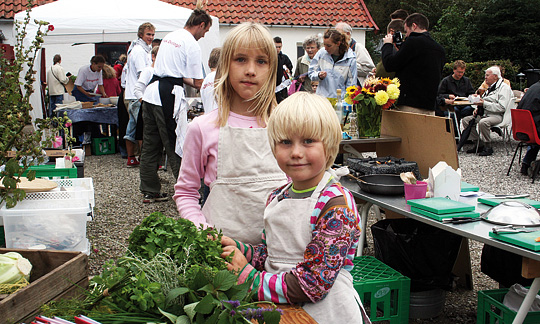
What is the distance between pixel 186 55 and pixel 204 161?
4192 mm

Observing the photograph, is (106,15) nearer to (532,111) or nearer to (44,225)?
(44,225)

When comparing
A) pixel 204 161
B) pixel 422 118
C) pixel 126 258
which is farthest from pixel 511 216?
pixel 126 258

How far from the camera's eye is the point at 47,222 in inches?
136

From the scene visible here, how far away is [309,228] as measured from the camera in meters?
1.57

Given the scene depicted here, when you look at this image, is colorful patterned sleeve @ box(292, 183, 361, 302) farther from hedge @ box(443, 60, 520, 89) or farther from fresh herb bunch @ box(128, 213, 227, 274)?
hedge @ box(443, 60, 520, 89)

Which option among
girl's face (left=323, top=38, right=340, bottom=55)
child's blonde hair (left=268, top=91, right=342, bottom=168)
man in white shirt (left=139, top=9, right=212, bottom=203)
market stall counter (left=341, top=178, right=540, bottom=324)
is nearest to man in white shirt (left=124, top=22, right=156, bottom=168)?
man in white shirt (left=139, top=9, right=212, bottom=203)

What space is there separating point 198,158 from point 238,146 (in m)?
0.17

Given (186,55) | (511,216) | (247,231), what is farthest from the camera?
(186,55)

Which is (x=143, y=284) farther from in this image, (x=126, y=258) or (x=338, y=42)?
(x=338, y=42)

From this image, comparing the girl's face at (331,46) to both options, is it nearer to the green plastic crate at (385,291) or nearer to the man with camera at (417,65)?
the man with camera at (417,65)

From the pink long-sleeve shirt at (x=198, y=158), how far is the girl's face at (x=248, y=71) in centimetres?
13

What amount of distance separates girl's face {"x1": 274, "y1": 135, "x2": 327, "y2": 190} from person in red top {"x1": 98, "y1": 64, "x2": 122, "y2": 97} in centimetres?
1155

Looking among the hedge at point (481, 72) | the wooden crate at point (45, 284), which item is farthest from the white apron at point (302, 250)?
the hedge at point (481, 72)

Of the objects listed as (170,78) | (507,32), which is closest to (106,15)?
(170,78)
